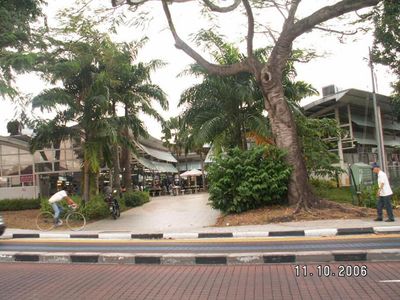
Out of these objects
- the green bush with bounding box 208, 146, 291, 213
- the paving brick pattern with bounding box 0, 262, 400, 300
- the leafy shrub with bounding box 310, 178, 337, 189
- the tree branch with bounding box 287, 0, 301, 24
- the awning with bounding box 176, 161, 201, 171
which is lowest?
the paving brick pattern with bounding box 0, 262, 400, 300

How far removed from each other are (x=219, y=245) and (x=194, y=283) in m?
3.63

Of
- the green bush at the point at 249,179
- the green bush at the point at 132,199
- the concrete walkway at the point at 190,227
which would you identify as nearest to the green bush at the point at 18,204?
the green bush at the point at 132,199

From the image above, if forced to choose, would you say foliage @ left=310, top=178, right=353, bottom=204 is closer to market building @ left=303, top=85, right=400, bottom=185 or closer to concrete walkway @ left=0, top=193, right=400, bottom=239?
market building @ left=303, top=85, right=400, bottom=185

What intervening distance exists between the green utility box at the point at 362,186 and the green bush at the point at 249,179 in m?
2.87

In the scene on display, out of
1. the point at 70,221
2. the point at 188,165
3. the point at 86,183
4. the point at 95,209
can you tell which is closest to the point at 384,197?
the point at 70,221

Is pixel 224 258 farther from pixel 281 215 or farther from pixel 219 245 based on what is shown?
pixel 281 215

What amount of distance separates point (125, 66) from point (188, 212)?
7651mm

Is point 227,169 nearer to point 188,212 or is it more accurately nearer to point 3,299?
point 188,212

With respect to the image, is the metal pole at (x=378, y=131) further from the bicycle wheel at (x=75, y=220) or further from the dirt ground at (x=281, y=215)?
the bicycle wheel at (x=75, y=220)

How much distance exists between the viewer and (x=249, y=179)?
1573 cm

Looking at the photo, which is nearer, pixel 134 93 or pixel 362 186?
pixel 362 186

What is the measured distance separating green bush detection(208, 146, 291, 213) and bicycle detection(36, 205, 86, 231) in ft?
16.4

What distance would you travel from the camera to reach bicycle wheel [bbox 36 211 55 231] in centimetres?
1711

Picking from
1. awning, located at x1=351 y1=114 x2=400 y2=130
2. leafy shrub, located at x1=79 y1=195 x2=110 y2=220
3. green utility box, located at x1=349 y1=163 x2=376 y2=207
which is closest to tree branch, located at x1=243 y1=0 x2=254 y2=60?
green utility box, located at x1=349 y1=163 x2=376 y2=207
